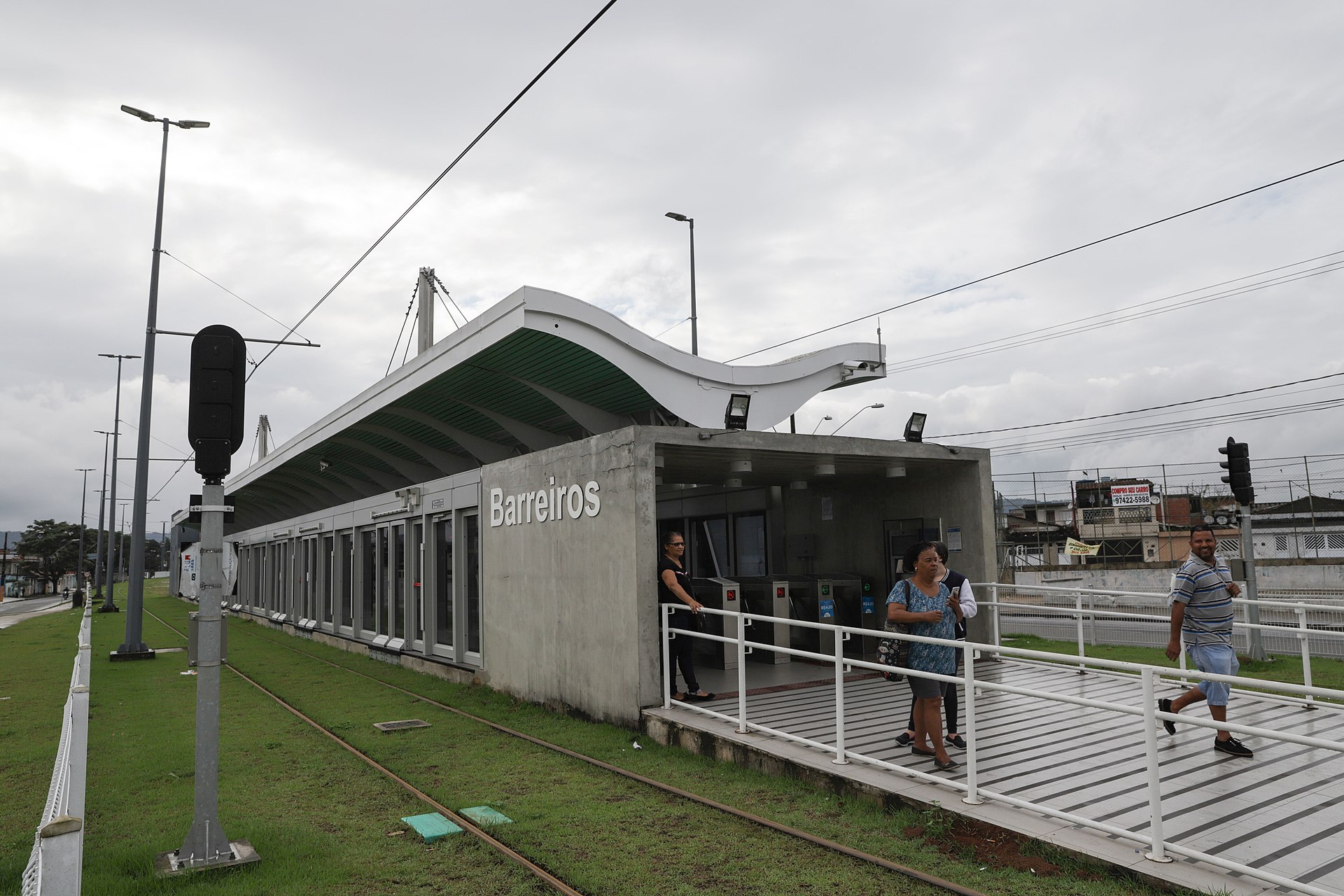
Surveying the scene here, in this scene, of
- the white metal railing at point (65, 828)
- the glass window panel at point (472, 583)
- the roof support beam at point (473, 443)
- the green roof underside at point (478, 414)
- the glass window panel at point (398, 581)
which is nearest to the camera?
the white metal railing at point (65, 828)

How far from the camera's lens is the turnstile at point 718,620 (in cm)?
1080

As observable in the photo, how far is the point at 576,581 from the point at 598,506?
100cm

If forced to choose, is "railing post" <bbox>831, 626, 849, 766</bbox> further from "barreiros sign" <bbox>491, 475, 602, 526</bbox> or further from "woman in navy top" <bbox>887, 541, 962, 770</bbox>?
"barreiros sign" <bbox>491, 475, 602, 526</bbox>

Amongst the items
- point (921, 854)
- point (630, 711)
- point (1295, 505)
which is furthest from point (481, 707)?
point (1295, 505)

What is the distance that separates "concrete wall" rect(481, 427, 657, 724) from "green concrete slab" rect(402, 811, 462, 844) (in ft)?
9.24

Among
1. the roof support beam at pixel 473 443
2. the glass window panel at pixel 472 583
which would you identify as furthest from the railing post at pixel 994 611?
the roof support beam at pixel 473 443

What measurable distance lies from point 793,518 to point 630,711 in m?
5.63

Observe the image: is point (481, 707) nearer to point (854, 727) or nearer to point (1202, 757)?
point (854, 727)

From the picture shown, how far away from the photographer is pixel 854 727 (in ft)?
26.0

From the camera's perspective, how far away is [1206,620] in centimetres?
685

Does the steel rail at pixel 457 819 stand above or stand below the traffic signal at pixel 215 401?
below

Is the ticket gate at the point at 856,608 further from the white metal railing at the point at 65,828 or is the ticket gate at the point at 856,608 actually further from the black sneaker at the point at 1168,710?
the white metal railing at the point at 65,828

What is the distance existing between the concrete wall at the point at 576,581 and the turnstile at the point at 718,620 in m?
1.50

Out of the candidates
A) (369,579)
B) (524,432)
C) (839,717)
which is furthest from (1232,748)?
(369,579)
